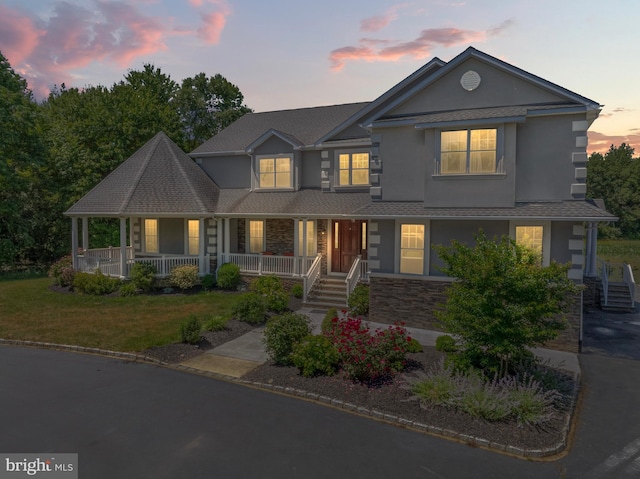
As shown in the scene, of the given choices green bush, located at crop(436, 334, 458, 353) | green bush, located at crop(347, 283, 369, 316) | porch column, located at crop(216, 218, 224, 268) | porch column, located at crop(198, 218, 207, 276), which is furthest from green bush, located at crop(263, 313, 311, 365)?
porch column, located at crop(216, 218, 224, 268)

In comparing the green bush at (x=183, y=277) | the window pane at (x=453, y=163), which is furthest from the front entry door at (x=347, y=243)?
the green bush at (x=183, y=277)

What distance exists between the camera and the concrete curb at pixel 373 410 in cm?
685

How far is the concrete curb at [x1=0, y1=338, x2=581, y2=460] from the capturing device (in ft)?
22.5

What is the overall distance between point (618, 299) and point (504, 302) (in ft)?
42.6

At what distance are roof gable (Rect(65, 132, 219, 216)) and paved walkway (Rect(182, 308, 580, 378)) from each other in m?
9.19

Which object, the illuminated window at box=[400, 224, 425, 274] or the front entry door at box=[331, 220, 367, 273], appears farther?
the front entry door at box=[331, 220, 367, 273]

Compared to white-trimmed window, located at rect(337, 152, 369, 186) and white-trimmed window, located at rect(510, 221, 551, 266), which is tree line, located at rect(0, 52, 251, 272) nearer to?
white-trimmed window, located at rect(337, 152, 369, 186)

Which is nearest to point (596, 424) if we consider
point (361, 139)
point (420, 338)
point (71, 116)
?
point (420, 338)

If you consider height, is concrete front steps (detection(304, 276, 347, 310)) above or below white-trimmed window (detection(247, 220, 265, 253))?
below

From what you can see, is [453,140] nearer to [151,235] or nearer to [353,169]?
[353,169]

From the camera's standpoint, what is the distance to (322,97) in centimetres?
4081

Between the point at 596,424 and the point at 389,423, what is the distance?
396 centimetres

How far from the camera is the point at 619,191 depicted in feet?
198

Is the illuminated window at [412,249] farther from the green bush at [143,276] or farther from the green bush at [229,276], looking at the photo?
Result: the green bush at [143,276]
